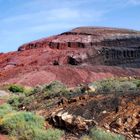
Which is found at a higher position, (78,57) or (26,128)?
(26,128)

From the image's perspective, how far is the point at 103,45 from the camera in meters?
62.5

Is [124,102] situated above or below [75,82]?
above

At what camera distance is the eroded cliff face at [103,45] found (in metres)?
61.0

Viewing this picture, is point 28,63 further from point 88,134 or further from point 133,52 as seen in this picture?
point 88,134

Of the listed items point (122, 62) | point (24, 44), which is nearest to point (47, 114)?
point (122, 62)

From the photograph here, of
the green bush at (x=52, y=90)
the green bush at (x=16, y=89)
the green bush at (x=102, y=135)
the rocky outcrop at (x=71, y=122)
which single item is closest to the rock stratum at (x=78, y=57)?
the green bush at (x=16, y=89)

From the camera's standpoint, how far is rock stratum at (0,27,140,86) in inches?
2066

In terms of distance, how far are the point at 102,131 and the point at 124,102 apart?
9.84ft

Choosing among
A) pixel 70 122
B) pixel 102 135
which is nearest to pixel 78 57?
pixel 70 122

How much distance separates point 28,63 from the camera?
58406 millimetres

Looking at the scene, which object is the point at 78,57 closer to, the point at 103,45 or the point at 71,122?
the point at 103,45

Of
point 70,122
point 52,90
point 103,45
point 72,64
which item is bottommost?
point 72,64

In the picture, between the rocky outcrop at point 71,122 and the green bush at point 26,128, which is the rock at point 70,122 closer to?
the rocky outcrop at point 71,122

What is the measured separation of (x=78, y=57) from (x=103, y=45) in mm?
5451
